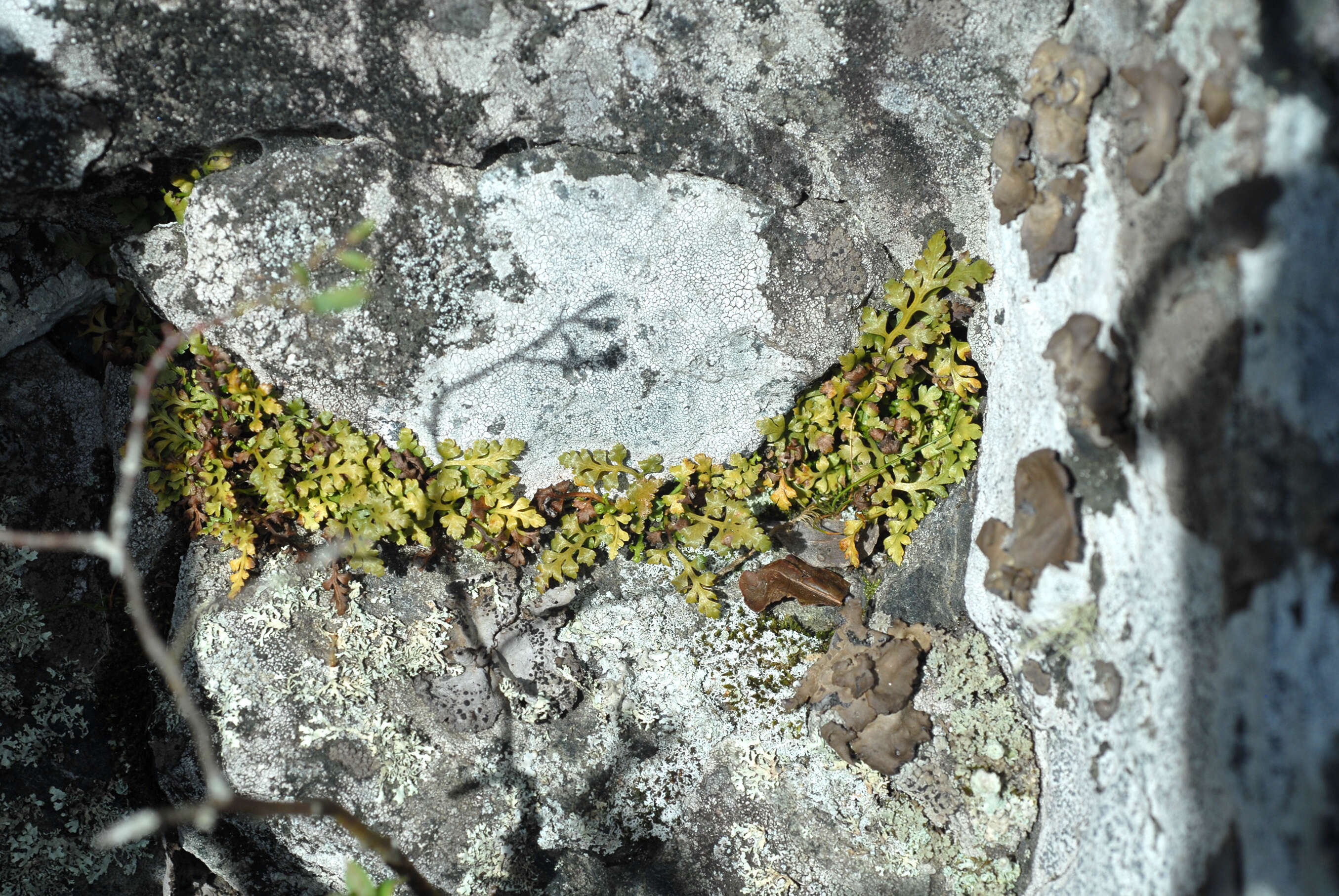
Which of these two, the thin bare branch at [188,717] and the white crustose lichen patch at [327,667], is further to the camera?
the white crustose lichen patch at [327,667]

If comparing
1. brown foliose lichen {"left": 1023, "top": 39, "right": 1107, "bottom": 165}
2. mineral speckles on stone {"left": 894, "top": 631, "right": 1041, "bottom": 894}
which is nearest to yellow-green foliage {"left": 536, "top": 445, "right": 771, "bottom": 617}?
mineral speckles on stone {"left": 894, "top": 631, "right": 1041, "bottom": 894}

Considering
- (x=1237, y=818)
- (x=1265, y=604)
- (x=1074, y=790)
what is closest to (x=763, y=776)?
(x=1074, y=790)

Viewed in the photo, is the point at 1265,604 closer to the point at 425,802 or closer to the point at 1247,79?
the point at 1247,79

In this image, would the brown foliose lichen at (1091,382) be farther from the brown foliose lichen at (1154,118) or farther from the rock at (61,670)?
the rock at (61,670)

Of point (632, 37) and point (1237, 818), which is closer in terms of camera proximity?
point (1237, 818)

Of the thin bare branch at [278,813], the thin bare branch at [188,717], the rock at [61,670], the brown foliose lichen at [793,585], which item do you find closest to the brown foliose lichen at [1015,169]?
the brown foliose lichen at [793,585]

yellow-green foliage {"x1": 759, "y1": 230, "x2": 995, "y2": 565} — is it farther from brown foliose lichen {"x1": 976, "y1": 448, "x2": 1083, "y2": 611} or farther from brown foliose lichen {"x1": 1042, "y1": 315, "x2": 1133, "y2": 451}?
brown foliose lichen {"x1": 1042, "y1": 315, "x2": 1133, "y2": 451}
